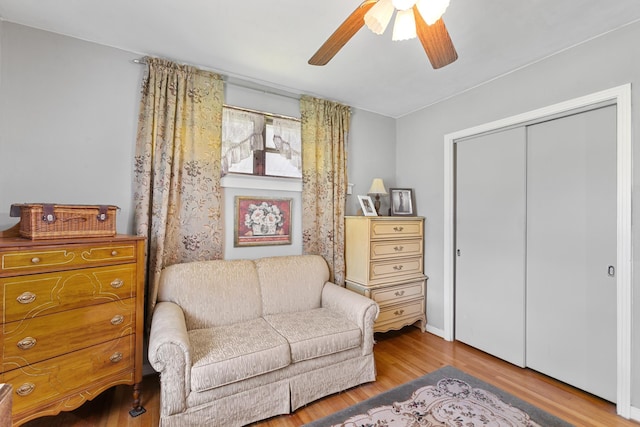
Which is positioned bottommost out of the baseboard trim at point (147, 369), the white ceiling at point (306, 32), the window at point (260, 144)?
the baseboard trim at point (147, 369)

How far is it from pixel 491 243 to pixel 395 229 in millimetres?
883

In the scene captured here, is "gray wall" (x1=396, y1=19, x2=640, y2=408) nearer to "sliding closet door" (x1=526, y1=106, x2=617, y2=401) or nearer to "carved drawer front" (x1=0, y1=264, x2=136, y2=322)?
"sliding closet door" (x1=526, y1=106, x2=617, y2=401)

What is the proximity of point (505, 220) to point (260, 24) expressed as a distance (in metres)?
2.54

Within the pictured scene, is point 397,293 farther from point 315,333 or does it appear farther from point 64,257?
point 64,257

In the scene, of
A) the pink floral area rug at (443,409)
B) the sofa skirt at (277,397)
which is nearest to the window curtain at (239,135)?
the sofa skirt at (277,397)

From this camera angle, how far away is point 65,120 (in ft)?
6.58

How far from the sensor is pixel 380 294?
2852mm

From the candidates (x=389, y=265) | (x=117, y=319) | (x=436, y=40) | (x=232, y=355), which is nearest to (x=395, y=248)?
(x=389, y=265)

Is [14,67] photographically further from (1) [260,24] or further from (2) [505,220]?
(2) [505,220]

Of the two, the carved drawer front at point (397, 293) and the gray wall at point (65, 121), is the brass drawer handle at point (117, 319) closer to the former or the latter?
the gray wall at point (65, 121)

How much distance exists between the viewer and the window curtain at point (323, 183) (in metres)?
2.91

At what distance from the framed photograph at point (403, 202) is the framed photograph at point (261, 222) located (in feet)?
4.22

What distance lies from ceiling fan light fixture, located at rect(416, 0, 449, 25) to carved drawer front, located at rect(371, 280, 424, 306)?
2257 mm

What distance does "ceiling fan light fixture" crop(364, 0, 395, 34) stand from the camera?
1.20 m
